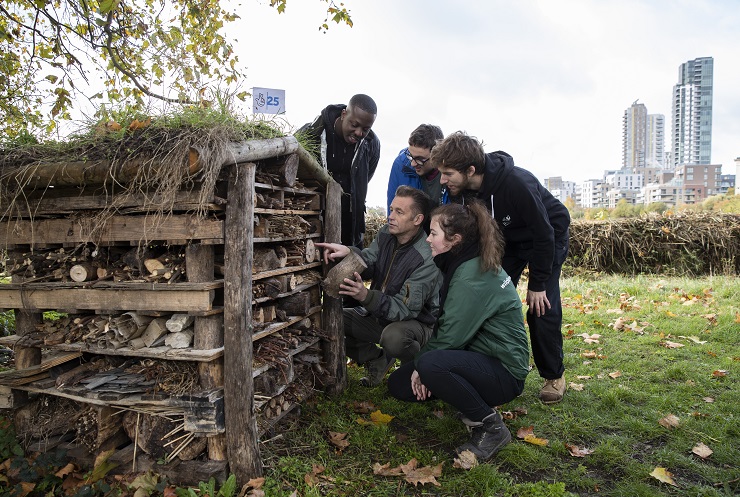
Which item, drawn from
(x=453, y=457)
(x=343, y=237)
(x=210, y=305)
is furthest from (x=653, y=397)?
(x=210, y=305)

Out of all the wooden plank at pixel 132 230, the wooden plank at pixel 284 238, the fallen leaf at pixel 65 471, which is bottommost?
the fallen leaf at pixel 65 471

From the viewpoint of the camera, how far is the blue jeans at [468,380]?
3391mm

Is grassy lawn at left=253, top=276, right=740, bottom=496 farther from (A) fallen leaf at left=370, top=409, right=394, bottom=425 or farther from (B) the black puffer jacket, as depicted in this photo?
(B) the black puffer jacket

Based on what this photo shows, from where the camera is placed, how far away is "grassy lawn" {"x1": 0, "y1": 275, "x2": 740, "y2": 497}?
3.15 meters

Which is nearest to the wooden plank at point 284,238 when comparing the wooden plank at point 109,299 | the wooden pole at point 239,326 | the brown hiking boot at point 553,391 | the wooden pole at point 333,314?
the wooden pole at point 333,314

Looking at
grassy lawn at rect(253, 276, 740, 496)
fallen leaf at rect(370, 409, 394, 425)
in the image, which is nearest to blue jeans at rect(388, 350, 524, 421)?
grassy lawn at rect(253, 276, 740, 496)

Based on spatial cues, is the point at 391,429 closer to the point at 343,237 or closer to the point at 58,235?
the point at 343,237

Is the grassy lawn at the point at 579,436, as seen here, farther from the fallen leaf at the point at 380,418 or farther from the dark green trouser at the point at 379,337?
the dark green trouser at the point at 379,337

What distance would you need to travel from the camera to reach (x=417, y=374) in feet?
11.7

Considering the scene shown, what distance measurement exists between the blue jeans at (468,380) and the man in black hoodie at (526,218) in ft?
2.93

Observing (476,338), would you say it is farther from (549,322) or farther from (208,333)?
(208,333)

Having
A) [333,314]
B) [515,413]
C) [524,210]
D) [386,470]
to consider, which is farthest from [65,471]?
[524,210]

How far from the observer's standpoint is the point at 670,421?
3918mm

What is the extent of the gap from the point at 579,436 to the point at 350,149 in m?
3.27
